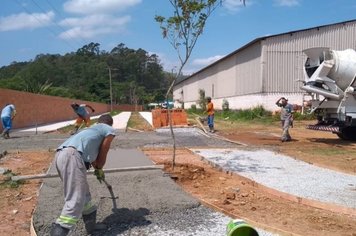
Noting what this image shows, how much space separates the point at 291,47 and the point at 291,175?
2569cm

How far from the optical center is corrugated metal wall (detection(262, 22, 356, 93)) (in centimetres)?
3334

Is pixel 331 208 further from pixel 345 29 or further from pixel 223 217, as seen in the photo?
pixel 345 29

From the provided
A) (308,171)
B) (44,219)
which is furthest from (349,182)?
(44,219)

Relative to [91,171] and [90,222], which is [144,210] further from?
[91,171]

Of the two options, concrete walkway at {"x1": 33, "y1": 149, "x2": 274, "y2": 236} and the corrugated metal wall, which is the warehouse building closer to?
the corrugated metal wall

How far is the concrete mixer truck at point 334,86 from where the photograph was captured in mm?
16047

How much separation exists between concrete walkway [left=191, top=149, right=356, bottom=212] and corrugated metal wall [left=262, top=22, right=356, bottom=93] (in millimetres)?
20973

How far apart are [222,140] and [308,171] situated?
728 centimetres

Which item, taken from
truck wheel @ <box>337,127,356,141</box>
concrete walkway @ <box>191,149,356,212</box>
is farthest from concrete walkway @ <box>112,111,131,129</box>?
concrete walkway @ <box>191,149,356,212</box>

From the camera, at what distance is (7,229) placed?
241 inches

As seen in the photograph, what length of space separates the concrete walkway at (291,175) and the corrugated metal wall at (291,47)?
2097cm

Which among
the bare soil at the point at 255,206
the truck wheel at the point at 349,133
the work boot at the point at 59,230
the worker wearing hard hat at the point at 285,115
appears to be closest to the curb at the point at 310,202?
the bare soil at the point at 255,206

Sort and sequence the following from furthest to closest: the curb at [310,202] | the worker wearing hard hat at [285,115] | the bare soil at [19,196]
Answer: the worker wearing hard hat at [285,115] → the curb at [310,202] → the bare soil at [19,196]

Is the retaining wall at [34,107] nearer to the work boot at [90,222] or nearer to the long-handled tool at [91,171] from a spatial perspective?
the long-handled tool at [91,171]
